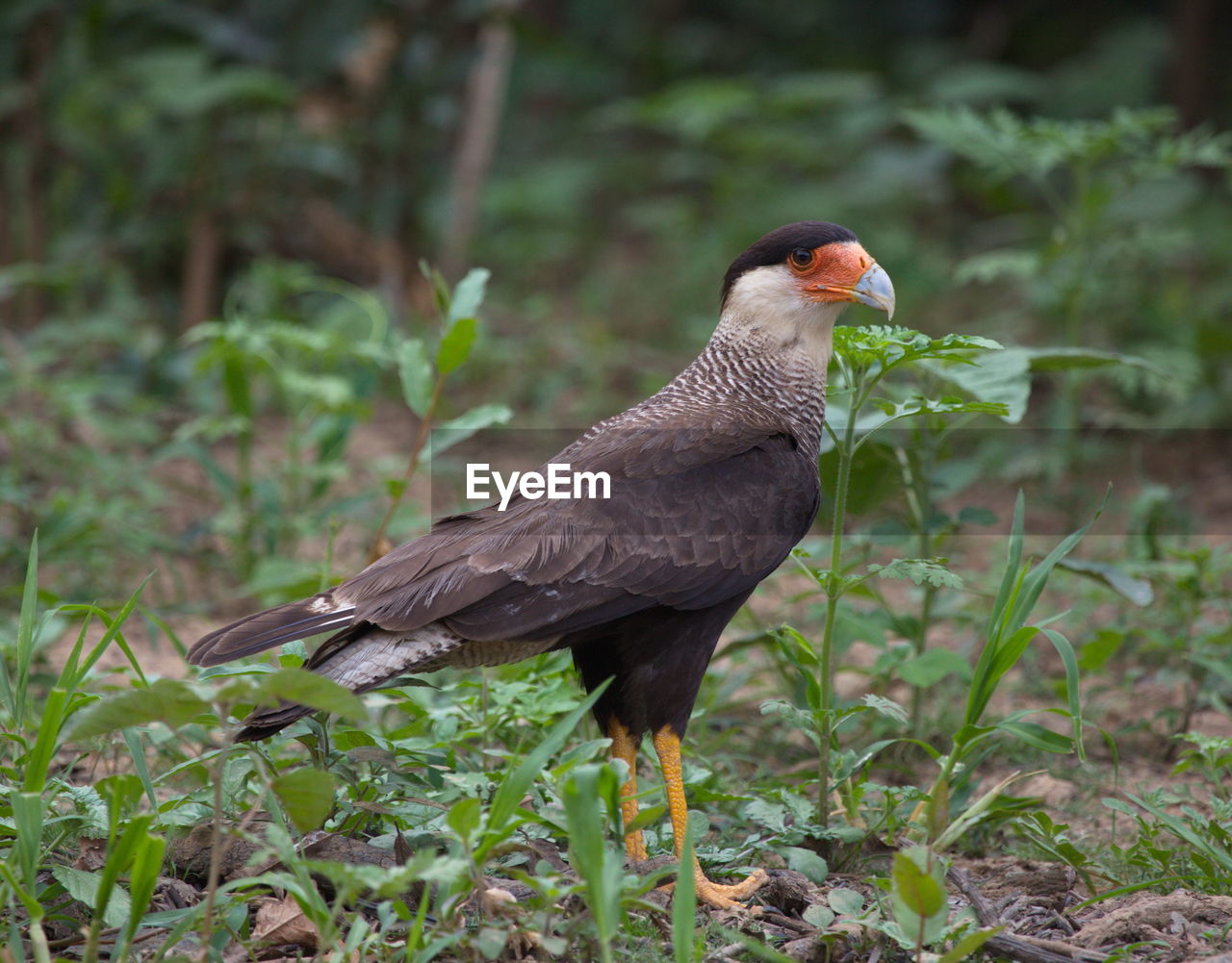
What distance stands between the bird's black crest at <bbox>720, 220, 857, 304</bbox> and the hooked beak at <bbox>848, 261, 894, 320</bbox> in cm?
12

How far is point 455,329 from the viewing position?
3514mm

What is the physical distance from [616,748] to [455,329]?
47.9 inches

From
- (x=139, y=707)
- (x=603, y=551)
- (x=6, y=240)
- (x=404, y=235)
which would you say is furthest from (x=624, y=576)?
(x=6, y=240)

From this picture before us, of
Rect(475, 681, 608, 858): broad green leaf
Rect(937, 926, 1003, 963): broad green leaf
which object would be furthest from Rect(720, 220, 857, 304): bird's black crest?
Rect(937, 926, 1003, 963): broad green leaf

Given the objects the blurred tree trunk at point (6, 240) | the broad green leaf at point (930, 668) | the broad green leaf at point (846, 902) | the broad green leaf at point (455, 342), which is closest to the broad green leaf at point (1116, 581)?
the broad green leaf at point (930, 668)

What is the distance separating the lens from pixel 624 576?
2844mm

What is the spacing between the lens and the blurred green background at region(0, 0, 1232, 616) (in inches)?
193

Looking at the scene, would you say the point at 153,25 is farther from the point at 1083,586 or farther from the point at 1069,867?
the point at 1069,867

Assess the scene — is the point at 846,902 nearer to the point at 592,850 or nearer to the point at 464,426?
the point at 592,850

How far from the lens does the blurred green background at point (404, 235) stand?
4914 millimetres

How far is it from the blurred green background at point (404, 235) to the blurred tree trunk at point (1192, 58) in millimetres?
24

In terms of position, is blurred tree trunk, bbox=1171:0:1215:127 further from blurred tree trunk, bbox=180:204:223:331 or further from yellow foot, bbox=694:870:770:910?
yellow foot, bbox=694:870:770:910

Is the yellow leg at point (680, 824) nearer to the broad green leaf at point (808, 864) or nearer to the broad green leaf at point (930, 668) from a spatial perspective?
the broad green leaf at point (808, 864)

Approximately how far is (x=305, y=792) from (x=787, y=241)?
1.93m
